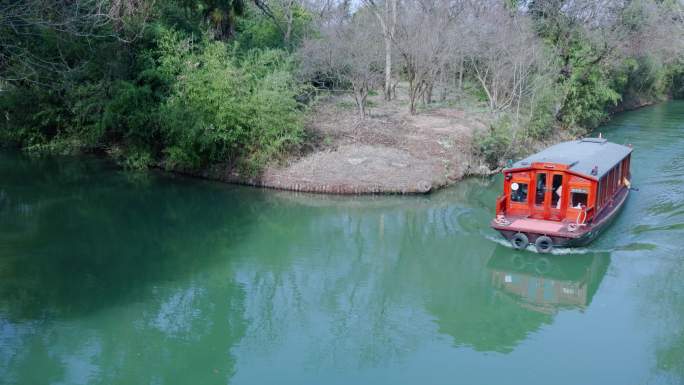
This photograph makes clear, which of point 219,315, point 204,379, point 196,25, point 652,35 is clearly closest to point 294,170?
point 196,25

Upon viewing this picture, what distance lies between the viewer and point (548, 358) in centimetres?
1148

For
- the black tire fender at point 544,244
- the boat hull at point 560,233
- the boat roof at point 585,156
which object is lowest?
the black tire fender at point 544,244

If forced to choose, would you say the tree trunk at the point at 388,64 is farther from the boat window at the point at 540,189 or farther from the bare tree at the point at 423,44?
the boat window at the point at 540,189

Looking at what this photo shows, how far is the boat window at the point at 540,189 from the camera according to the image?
53.9ft

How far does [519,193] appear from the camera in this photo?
16.8 metres

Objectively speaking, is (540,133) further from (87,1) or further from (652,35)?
(87,1)

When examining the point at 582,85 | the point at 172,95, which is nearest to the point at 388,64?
the point at 582,85

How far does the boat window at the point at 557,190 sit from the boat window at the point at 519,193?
693 mm

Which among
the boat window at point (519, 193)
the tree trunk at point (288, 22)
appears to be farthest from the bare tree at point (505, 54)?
the boat window at point (519, 193)

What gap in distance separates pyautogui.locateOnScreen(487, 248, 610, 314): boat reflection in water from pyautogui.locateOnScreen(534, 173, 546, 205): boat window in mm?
1429

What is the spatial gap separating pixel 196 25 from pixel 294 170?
7534mm

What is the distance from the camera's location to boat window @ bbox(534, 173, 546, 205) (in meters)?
16.4

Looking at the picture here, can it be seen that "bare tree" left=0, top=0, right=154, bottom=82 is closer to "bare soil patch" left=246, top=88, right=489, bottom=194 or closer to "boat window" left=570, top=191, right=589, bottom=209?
"bare soil patch" left=246, top=88, right=489, bottom=194

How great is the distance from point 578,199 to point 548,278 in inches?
91.1
